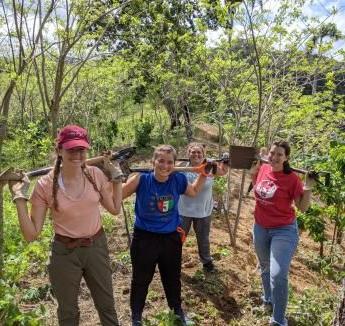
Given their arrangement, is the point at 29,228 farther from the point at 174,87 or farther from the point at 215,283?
the point at 174,87

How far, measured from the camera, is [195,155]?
13.4 feet

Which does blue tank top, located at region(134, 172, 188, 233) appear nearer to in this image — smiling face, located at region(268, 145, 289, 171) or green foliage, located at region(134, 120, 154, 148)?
smiling face, located at region(268, 145, 289, 171)

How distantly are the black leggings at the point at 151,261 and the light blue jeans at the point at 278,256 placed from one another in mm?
733

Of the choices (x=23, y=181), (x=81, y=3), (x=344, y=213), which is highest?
(x=81, y=3)

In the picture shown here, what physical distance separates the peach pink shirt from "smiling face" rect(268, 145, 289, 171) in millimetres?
1456

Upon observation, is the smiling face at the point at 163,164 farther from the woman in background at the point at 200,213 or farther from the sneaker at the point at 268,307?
Answer: the sneaker at the point at 268,307

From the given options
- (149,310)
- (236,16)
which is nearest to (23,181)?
(149,310)

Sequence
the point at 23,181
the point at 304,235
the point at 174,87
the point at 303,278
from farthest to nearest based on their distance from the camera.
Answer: the point at 174,87, the point at 304,235, the point at 303,278, the point at 23,181

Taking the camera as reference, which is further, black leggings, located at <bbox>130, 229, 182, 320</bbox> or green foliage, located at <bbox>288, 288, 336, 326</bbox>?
green foliage, located at <bbox>288, 288, 336, 326</bbox>

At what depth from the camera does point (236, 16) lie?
4.93 metres

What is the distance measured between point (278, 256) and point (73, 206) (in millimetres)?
1648

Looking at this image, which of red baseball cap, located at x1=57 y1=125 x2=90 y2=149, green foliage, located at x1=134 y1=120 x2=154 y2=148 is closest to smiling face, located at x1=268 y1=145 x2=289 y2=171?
red baseball cap, located at x1=57 y1=125 x2=90 y2=149

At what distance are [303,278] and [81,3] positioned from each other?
4.81m

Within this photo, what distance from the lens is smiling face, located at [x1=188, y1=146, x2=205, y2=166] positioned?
4.05 metres
